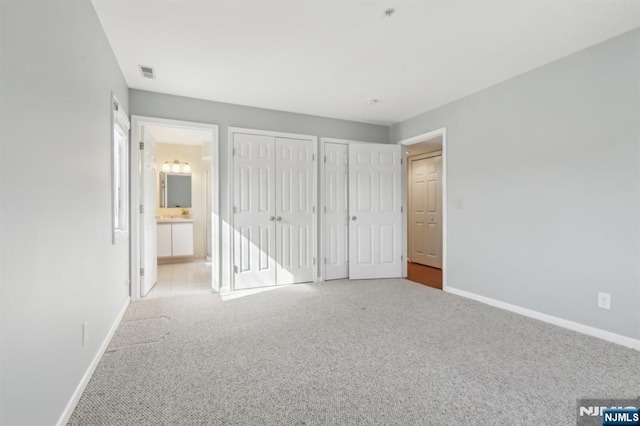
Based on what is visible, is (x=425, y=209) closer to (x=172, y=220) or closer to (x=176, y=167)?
(x=172, y=220)

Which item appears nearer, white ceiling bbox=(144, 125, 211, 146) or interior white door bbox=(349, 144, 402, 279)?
interior white door bbox=(349, 144, 402, 279)

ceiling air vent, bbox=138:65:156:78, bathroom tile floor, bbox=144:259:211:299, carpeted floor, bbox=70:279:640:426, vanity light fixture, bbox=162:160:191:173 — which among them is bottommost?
carpeted floor, bbox=70:279:640:426

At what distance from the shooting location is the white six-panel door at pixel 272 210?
3.96 metres

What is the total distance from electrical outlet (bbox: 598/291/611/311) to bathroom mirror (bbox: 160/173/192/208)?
6.44m

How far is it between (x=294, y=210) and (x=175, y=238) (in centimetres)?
293

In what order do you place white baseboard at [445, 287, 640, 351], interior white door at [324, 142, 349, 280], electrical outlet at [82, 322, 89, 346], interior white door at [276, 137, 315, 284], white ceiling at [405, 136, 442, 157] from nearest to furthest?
electrical outlet at [82, 322, 89, 346] → white baseboard at [445, 287, 640, 351] → interior white door at [276, 137, 315, 284] → interior white door at [324, 142, 349, 280] → white ceiling at [405, 136, 442, 157]

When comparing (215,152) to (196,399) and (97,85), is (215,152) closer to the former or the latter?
(97,85)

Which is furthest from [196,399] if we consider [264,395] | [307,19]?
[307,19]

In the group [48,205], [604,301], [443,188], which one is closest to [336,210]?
[443,188]

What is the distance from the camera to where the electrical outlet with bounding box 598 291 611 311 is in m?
2.47

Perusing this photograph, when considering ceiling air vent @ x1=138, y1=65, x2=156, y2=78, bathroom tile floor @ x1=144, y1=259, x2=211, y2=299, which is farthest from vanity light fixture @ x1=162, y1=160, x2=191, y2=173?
ceiling air vent @ x1=138, y1=65, x2=156, y2=78

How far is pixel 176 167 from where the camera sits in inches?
246

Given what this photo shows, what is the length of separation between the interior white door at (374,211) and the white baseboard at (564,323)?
1250mm

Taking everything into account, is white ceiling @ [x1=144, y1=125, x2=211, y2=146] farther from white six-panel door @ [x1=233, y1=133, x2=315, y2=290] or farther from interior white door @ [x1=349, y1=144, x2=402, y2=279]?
interior white door @ [x1=349, y1=144, x2=402, y2=279]
